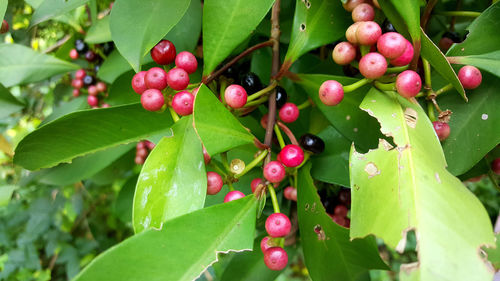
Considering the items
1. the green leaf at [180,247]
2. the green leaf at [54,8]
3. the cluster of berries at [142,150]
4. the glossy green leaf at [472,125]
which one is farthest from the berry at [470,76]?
the cluster of berries at [142,150]

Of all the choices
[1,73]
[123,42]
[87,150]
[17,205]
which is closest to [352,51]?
[123,42]

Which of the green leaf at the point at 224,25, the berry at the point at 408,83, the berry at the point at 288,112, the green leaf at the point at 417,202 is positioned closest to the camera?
the green leaf at the point at 417,202

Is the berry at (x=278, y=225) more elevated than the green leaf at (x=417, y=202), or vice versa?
the green leaf at (x=417, y=202)

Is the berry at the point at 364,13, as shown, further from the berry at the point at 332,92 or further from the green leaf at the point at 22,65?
the green leaf at the point at 22,65

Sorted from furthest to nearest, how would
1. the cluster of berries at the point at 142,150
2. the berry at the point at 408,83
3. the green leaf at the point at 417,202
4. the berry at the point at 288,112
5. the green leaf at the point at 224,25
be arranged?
the cluster of berries at the point at 142,150 → the berry at the point at 288,112 → the green leaf at the point at 224,25 → the berry at the point at 408,83 → the green leaf at the point at 417,202

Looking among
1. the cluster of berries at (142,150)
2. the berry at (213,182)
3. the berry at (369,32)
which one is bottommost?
the cluster of berries at (142,150)

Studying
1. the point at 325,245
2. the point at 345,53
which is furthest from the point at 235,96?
the point at 325,245

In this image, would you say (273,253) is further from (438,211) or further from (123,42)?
(123,42)

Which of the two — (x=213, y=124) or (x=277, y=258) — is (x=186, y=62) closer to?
(x=213, y=124)
